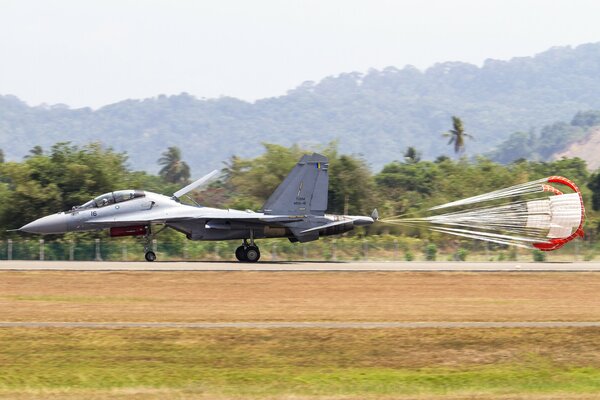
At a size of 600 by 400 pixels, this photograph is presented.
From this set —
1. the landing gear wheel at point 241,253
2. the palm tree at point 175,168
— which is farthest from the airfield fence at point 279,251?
the palm tree at point 175,168

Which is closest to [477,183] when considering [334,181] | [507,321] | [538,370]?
[334,181]

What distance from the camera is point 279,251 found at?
49188 mm

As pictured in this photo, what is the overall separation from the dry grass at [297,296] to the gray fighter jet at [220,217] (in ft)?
18.9

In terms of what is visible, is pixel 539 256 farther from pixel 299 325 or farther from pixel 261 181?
pixel 299 325

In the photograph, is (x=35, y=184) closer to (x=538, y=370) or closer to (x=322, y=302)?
(x=322, y=302)

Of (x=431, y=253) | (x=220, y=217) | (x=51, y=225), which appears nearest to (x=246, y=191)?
(x=431, y=253)

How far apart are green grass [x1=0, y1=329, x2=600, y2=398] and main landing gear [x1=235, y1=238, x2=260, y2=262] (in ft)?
73.7

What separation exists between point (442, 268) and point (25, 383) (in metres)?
26.3

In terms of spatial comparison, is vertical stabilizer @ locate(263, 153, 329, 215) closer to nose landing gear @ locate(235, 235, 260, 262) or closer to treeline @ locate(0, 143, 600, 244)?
nose landing gear @ locate(235, 235, 260, 262)

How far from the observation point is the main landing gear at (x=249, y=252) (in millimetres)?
44500

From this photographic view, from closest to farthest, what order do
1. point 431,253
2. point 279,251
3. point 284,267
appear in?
point 284,267 < point 279,251 < point 431,253

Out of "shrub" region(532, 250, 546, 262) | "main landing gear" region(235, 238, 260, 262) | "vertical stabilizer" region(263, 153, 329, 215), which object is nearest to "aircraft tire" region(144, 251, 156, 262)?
"main landing gear" region(235, 238, 260, 262)

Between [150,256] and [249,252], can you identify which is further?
[249,252]

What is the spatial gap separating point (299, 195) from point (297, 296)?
46.0 feet
